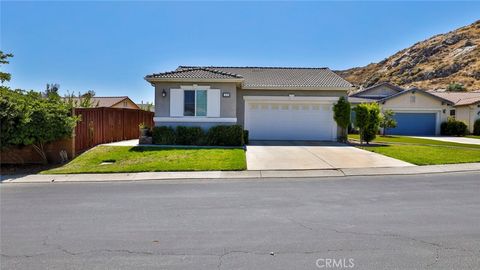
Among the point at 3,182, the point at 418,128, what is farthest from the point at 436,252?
the point at 418,128

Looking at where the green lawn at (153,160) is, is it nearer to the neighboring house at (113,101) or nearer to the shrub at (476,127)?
the neighboring house at (113,101)

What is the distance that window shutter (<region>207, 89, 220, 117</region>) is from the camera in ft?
56.2

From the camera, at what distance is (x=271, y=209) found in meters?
6.38

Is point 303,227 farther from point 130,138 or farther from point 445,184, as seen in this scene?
point 130,138

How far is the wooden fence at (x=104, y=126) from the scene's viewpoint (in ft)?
47.6

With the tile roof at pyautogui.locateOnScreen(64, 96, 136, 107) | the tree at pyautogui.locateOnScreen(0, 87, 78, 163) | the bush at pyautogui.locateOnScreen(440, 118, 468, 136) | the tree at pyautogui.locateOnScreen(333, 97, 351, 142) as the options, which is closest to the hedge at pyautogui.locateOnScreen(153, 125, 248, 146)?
the tree at pyautogui.locateOnScreen(0, 87, 78, 163)

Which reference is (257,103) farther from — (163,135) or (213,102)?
(163,135)

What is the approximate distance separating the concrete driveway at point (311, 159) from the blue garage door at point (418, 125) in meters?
17.4

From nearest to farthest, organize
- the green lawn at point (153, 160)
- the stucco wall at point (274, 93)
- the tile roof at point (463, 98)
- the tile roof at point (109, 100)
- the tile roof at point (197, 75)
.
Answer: the green lawn at point (153, 160) → the tile roof at point (197, 75) → the stucco wall at point (274, 93) → the tile roof at point (463, 98) → the tile roof at point (109, 100)

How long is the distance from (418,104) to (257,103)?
18.3 m

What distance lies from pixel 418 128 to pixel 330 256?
99.3 feet

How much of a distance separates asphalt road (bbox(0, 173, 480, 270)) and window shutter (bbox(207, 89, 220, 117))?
878cm

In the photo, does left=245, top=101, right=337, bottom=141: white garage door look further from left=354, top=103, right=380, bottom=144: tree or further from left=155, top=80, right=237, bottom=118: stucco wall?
left=155, top=80, right=237, bottom=118: stucco wall
